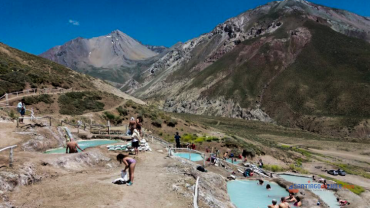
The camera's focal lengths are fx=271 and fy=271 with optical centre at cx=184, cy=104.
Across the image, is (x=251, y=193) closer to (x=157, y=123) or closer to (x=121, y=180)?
(x=121, y=180)

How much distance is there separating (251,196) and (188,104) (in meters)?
121

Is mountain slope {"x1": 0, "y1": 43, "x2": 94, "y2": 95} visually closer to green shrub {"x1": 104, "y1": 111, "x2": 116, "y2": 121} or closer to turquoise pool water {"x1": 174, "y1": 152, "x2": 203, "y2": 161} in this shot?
green shrub {"x1": 104, "y1": 111, "x2": 116, "y2": 121}

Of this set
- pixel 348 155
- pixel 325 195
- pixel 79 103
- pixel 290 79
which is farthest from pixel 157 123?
pixel 290 79

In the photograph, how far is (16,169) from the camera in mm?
10344

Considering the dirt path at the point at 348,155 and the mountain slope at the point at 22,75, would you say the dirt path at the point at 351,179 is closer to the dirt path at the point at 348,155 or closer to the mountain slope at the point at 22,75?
the dirt path at the point at 348,155

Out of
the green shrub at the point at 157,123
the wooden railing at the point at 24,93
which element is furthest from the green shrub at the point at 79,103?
the green shrub at the point at 157,123

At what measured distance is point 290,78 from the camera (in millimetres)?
122188

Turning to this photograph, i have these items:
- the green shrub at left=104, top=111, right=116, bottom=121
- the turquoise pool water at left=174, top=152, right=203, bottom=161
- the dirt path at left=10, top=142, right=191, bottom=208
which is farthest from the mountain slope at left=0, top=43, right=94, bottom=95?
the dirt path at left=10, top=142, right=191, bottom=208

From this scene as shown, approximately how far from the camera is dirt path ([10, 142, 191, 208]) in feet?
29.6

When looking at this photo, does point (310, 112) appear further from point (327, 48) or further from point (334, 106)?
point (327, 48)

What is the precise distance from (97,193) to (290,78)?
124m

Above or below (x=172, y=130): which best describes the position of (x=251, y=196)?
below

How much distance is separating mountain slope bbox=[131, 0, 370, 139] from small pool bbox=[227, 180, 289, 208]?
7296 centimetres

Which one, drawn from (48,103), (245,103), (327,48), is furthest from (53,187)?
(327,48)
